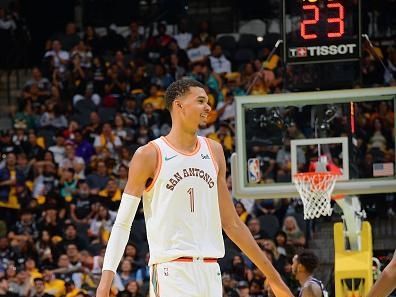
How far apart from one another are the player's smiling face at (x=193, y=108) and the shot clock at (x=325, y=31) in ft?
15.5

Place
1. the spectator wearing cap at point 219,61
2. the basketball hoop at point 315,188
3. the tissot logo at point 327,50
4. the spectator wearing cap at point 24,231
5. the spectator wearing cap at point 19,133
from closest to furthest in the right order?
the basketball hoop at point 315,188 → the tissot logo at point 327,50 → the spectator wearing cap at point 24,231 → the spectator wearing cap at point 19,133 → the spectator wearing cap at point 219,61

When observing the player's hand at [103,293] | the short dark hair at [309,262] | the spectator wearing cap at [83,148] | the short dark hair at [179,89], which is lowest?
the player's hand at [103,293]

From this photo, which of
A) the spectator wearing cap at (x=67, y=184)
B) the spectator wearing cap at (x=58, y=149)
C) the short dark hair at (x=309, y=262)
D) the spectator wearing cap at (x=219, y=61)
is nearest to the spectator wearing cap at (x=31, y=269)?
the spectator wearing cap at (x=67, y=184)

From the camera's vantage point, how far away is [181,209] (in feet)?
20.0

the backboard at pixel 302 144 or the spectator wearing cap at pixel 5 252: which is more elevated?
the backboard at pixel 302 144

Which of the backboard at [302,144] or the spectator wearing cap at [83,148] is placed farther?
the spectator wearing cap at [83,148]

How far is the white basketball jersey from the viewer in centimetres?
607

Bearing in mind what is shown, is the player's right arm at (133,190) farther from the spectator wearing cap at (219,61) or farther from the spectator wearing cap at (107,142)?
the spectator wearing cap at (219,61)

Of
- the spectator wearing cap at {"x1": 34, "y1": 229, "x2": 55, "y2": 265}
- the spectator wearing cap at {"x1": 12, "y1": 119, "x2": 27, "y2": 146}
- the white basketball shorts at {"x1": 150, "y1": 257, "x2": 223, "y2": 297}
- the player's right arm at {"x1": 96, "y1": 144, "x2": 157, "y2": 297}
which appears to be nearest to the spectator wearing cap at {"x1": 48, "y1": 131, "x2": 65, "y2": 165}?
the spectator wearing cap at {"x1": 12, "y1": 119, "x2": 27, "y2": 146}

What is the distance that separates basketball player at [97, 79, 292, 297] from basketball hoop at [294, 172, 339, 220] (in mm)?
4206

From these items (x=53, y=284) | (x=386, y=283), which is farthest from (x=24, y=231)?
(x=386, y=283)

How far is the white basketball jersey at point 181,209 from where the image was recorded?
6074mm

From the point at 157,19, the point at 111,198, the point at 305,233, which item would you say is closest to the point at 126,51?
the point at 157,19

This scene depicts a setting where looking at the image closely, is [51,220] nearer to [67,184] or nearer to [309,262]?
[67,184]
